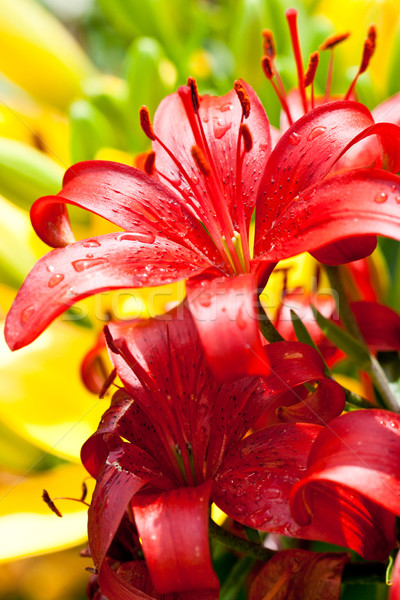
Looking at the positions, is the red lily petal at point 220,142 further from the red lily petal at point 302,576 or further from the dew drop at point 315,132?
the red lily petal at point 302,576

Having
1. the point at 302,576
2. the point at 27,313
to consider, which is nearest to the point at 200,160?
the point at 27,313

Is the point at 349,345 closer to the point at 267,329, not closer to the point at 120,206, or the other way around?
the point at 267,329

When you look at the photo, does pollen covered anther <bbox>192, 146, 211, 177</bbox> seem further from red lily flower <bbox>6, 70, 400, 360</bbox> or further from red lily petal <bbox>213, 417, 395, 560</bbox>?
red lily petal <bbox>213, 417, 395, 560</bbox>

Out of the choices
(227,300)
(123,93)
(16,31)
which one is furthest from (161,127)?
(16,31)

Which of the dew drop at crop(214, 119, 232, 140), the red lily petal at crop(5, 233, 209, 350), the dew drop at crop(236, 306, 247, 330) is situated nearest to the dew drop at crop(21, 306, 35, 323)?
the red lily petal at crop(5, 233, 209, 350)

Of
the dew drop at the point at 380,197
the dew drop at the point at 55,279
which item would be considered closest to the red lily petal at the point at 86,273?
the dew drop at the point at 55,279

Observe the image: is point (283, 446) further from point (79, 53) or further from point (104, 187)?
point (79, 53)
